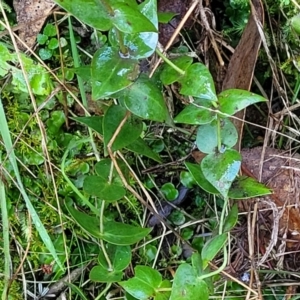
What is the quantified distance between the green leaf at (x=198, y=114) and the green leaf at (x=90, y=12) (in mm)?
229

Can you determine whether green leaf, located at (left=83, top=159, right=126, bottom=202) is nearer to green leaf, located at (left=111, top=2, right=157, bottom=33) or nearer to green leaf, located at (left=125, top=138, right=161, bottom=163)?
green leaf, located at (left=125, top=138, right=161, bottom=163)

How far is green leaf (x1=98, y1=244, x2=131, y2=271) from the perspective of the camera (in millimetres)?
1104

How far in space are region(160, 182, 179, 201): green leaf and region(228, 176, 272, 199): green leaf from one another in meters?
0.22

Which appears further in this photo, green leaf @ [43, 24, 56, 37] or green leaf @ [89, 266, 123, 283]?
green leaf @ [43, 24, 56, 37]

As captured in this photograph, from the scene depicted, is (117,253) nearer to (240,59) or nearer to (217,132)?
(217,132)

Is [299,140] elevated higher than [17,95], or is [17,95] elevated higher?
[17,95]

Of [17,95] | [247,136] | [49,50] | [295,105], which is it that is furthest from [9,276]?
[295,105]

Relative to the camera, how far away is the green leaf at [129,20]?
825 mm

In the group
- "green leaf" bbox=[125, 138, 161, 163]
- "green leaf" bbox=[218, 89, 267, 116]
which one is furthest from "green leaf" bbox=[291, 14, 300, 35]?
"green leaf" bbox=[125, 138, 161, 163]

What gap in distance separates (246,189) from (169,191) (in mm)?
259

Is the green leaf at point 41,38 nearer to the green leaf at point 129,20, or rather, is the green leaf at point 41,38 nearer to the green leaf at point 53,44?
the green leaf at point 53,44

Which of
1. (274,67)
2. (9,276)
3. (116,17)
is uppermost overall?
(116,17)

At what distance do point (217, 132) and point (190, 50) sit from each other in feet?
0.97

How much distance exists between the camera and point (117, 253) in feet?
3.67
